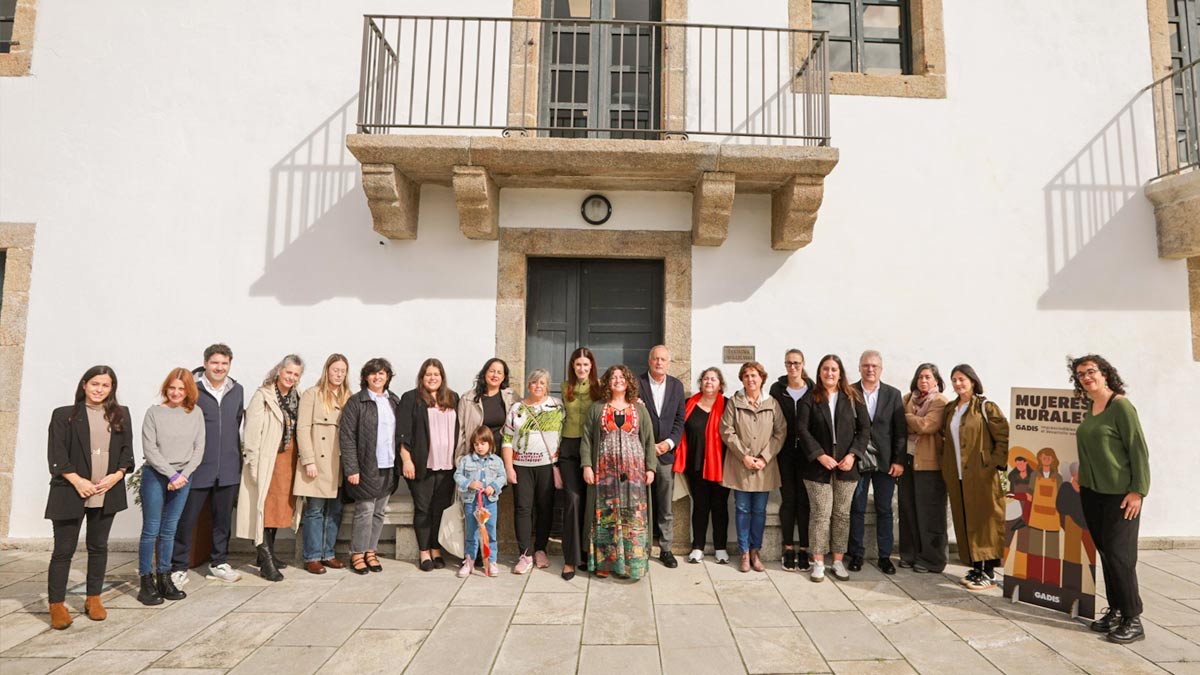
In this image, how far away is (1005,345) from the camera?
5406 millimetres

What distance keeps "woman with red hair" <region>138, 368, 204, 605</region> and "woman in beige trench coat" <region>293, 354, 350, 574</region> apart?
2.07 feet

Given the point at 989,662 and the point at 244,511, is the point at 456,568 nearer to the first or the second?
the point at 244,511

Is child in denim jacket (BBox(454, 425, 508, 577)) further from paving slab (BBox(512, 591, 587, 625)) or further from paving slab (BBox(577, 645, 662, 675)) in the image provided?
paving slab (BBox(577, 645, 662, 675))

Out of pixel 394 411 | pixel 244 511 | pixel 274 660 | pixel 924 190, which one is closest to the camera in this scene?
pixel 274 660

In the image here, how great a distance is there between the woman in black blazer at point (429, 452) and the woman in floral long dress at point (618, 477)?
100 cm

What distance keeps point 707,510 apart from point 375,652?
2.50 metres

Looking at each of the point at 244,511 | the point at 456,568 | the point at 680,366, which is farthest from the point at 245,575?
the point at 680,366

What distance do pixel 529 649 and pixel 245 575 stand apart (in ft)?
7.78

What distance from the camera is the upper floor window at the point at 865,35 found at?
5.81 metres

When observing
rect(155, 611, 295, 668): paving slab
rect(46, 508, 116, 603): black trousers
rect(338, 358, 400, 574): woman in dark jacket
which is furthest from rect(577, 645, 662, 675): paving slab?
rect(46, 508, 116, 603): black trousers

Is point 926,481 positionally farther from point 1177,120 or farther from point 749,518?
point 1177,120

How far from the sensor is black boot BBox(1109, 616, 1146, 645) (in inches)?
133

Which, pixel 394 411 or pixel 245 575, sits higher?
pixel 394 411

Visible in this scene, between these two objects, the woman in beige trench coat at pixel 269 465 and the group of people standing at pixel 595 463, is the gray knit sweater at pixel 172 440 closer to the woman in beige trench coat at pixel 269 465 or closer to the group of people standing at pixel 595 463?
the group of people standing at pixel 595 463
